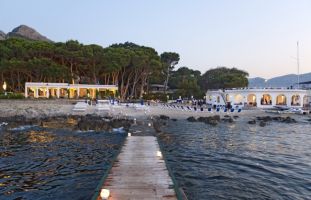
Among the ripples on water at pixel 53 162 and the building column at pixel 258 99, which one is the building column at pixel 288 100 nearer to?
the building column at pixel 258 99

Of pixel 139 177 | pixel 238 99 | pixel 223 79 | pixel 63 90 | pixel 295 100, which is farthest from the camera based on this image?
pixel 223 79

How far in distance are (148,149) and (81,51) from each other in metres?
49.3

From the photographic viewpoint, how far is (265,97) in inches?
2478

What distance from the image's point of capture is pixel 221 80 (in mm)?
84875

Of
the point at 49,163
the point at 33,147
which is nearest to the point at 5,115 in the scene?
the point at 33,147

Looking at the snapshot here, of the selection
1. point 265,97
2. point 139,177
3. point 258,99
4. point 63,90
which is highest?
point 63,90

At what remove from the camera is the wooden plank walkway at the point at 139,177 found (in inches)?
338

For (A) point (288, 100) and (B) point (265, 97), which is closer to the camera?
(A) point (288, 100)

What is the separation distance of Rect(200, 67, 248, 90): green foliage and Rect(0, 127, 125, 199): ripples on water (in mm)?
59352

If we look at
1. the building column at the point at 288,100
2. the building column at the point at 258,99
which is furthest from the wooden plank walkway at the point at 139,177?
the building column at the point at 288,100

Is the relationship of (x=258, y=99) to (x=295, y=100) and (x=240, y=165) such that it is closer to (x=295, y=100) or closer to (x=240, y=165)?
(x=295, y=100)

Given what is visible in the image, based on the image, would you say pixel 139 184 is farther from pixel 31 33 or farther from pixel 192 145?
pixel 31 33

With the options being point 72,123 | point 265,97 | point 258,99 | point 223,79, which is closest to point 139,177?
point 72,123

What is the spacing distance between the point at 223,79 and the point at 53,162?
72257 millimetres
